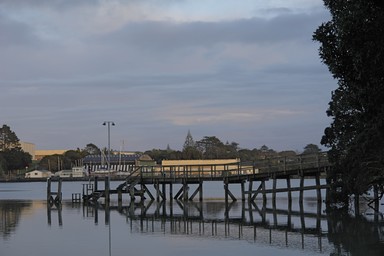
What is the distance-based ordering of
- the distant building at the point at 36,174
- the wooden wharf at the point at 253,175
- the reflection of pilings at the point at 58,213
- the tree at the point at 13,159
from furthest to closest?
the tree at the point at 13,159, the distant building at the point at 36,174, the wooden wharf at the point at 253,175, the reflection of pilings at the point at 58,213

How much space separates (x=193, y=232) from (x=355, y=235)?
871 centimetres

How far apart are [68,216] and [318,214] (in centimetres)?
1787

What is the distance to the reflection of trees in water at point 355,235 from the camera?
87.5 feet

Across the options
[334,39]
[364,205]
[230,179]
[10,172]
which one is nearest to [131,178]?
[230,179]

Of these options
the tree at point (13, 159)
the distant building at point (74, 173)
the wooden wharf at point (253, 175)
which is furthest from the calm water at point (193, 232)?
the tree at point (13, 159)

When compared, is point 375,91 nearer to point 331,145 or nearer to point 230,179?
point 331,145

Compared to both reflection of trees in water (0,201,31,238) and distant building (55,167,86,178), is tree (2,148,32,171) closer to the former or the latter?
distant building (55,167,86,178)

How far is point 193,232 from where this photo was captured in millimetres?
35500

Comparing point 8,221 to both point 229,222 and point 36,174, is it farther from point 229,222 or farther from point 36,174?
point 36,174

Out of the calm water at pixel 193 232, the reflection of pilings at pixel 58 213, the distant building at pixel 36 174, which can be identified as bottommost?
the calm water at pixel 193 232

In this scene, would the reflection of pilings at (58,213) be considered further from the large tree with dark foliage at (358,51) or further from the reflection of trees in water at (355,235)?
the large tree with dark foliage at (358,51)

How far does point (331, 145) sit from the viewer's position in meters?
42.3

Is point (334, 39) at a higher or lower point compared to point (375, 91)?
higher

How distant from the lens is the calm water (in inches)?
1107
